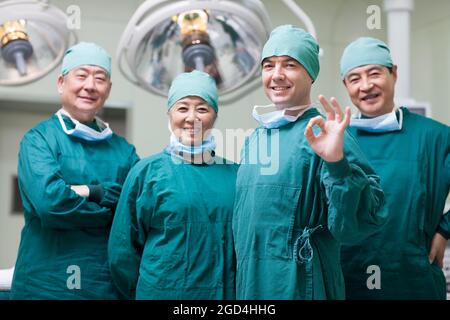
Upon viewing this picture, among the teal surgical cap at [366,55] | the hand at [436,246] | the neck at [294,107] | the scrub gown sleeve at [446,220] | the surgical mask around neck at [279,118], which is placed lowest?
the hand at [436,246]

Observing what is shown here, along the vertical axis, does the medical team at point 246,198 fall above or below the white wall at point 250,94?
below

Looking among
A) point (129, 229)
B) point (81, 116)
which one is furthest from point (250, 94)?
point (129, 229)

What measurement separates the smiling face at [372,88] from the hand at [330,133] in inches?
23.9

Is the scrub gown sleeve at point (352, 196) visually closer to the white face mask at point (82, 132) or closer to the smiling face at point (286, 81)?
the smiling face at point (286, 81)

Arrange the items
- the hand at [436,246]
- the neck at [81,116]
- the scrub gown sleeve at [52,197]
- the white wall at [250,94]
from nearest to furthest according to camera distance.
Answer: the scrub gown sleeve at [52,197], the hand at [436,246], the neck at [81,116], the white wall at [250,94]

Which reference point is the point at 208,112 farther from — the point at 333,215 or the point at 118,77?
the point at 118,77

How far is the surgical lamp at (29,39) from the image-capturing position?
6.55 ft

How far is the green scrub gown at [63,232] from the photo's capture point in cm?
211

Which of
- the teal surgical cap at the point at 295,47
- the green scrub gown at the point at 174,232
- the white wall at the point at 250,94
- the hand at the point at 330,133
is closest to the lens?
the hand at the point at 330,133

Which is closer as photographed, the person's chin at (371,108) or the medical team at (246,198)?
the medical team at (246,198)

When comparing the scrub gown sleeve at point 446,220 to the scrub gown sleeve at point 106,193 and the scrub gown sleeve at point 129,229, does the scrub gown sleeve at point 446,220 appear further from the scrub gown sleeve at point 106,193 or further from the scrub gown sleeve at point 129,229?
the scrub gown sleeve at point 106,193

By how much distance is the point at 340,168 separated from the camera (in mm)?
1569

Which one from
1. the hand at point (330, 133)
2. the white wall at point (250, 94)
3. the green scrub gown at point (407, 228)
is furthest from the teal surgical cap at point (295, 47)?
the white wall at point (250, 94)
